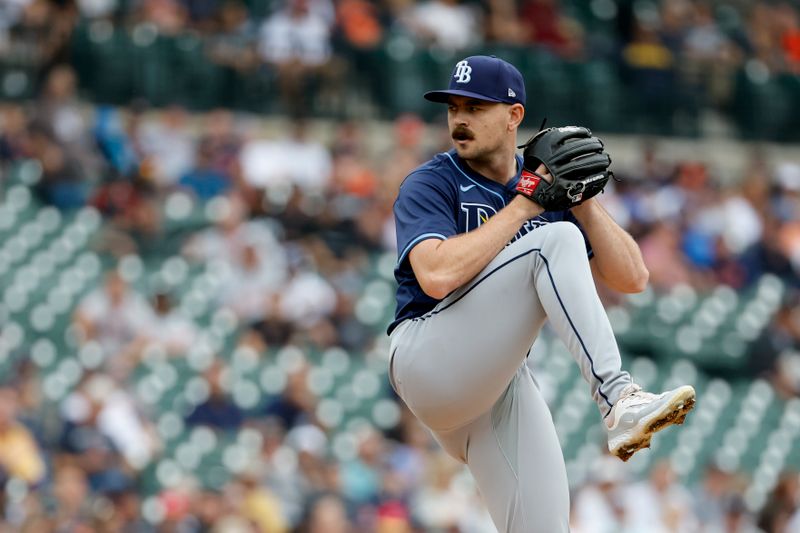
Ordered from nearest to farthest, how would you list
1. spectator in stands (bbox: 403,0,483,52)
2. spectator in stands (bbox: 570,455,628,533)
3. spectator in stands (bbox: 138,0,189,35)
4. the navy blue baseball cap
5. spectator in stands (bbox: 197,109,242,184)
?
the navy blue baseball cap < spectator in stands (bbox: 570,455,628,533) < spectator in stands (bbox: 197,109,242,184) < spectator in stands (bbox: 138,0,189,35) < spectator in stands (bbox: 403,0,483,52)

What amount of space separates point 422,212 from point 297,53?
9.76m

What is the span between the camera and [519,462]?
4828 millimetres

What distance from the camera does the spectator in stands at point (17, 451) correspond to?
919cm

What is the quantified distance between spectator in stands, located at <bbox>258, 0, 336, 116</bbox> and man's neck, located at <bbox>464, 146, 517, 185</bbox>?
9357 millimetres

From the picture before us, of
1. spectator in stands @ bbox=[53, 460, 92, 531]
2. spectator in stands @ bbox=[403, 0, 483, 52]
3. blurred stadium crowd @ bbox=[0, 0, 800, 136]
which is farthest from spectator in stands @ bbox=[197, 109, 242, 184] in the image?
spectator in stands @ bbox=[53, 460, 92, 531]

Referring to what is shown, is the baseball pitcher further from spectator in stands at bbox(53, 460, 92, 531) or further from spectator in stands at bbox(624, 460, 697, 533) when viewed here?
spectator in stands at bbox(624, 460, 697, 533)

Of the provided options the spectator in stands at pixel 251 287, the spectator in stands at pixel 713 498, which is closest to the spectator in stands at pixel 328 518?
the spectator in stands at pixel 251 287

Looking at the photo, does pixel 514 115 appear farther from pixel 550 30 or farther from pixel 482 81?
pixel 550 30

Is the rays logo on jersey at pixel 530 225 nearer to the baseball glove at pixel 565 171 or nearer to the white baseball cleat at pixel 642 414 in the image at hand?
the baseball glove at pixel 565 171

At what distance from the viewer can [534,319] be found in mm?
4594

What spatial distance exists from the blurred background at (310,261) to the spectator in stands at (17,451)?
18 mm

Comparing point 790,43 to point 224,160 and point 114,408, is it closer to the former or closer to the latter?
point 224,160

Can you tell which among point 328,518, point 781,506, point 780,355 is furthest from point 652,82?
point 328,518

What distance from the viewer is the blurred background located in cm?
991
